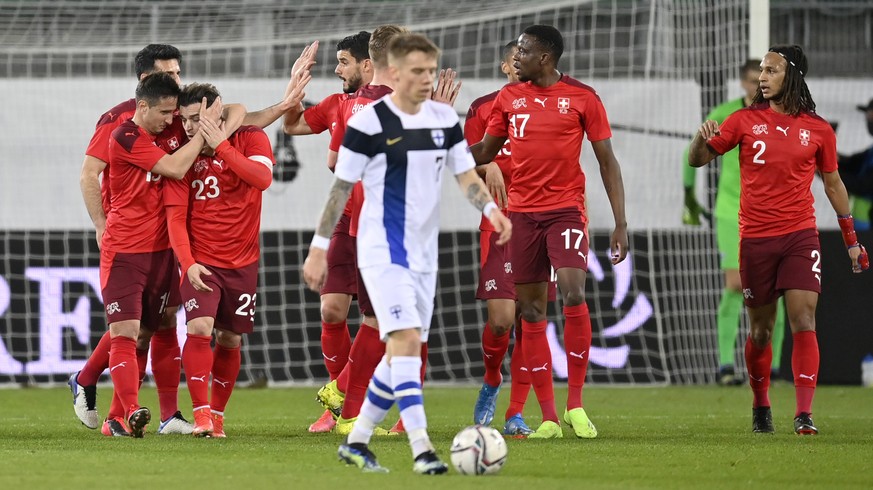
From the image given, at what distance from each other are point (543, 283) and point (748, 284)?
1310 millimetres

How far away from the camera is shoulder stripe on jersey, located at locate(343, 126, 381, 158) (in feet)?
18.9

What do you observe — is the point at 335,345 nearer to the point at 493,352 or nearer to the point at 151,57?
the point at 493,352

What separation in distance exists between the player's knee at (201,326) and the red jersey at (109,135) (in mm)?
956

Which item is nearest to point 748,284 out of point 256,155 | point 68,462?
point 256,155

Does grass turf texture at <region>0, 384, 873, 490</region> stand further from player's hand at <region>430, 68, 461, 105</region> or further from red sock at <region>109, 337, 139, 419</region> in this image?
player's hand at <region>430, 68, 461, 105</region>

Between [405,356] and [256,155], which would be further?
[256,155]

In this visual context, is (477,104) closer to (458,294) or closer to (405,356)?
(405,356)

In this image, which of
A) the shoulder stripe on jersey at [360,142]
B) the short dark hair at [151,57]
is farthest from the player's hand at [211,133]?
the shoulder stripe on jersey at [360,142]

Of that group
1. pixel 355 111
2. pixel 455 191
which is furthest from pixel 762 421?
pixel 455 191

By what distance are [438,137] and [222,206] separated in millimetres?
2134

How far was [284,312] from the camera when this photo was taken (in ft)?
42.2

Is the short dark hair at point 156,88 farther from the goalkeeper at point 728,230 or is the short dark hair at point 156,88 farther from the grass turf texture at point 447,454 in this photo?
the goalkeeper at point 728,230

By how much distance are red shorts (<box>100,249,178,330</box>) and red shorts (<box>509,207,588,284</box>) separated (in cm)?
200

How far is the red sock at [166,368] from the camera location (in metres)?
7.90
